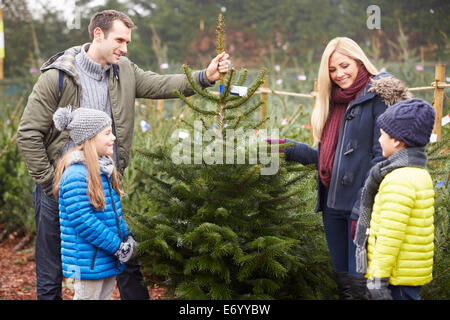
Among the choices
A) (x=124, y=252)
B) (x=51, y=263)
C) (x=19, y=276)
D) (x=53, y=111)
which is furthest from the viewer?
(x=19, y=276)

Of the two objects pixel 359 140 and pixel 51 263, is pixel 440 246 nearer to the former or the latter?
pixel 359 140

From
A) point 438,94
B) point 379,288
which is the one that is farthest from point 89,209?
point 438,94

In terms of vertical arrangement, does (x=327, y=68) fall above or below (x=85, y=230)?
above

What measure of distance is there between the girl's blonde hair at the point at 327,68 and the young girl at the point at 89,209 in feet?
3.93

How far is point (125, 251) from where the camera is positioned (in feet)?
9.55

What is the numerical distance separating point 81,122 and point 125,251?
765 millimetres

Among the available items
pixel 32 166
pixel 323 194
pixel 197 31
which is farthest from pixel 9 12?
pixel 323 194

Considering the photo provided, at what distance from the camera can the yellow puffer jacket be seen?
7.59 feet

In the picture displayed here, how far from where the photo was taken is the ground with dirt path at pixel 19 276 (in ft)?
14.9

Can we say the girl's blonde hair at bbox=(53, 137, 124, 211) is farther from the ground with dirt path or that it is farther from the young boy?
the ground with dirt path

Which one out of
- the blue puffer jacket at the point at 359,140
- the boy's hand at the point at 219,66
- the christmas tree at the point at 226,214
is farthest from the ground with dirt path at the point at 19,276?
the blue puffer jacket at the point at 359,140

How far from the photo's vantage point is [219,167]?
2777 mm

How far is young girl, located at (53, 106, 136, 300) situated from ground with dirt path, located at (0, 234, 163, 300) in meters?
1.38
